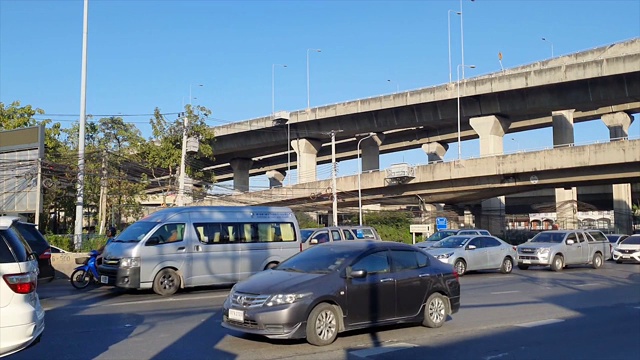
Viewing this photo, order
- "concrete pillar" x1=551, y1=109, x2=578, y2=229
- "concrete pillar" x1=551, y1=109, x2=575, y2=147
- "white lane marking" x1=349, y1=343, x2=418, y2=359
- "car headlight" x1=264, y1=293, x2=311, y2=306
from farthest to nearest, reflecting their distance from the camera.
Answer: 1. "concrete pillar" x1=551, y1=109, x2=578, y2=229
2. "concrete pillar" x1=551, y1=109, x2=575, y2=147
3. "car headlight" x1=264, y1=293, x2=311, y2=306
4. "white lane marking" x1=349, y1=343, x2=418, y2=359

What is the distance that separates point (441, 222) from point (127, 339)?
1533 inches

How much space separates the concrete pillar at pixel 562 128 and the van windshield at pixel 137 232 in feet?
150

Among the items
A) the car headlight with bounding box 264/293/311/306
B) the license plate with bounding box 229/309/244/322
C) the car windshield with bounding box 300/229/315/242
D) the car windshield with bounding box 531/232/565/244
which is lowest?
the license plate with bounding box 229/309/244/322

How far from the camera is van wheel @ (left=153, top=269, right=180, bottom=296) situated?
16203 millimetres

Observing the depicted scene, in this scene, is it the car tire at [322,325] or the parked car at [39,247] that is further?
the parked car at [39,247]

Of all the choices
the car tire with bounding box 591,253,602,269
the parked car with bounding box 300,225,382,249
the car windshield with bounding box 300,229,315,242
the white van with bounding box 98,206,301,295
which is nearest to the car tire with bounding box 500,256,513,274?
the car tire with bounding box 591,253,602,269

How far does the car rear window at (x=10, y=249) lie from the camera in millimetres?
7109

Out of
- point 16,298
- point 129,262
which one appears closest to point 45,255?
point 129,262

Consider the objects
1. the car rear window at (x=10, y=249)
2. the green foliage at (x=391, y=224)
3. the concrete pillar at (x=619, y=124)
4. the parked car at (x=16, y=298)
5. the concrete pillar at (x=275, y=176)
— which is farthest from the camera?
the concrete pillar at (x=275, y=176)

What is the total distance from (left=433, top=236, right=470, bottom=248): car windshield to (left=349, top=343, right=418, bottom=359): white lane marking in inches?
606

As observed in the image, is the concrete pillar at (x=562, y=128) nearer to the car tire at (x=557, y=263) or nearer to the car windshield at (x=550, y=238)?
the car windshield at (x=550, y=238)

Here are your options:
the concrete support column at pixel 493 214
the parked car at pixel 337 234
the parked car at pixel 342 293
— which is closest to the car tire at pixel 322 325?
the parked car at pixel 342 293

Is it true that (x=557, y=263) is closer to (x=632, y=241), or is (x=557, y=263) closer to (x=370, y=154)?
Result: (x=632, y=241)

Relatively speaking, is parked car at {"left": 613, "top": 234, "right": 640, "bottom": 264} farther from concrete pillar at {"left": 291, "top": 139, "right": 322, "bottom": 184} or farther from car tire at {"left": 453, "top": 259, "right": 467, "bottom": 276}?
concrete pillar at {"left": 291, "top": 139, "right": 322, "bottom": 184}
